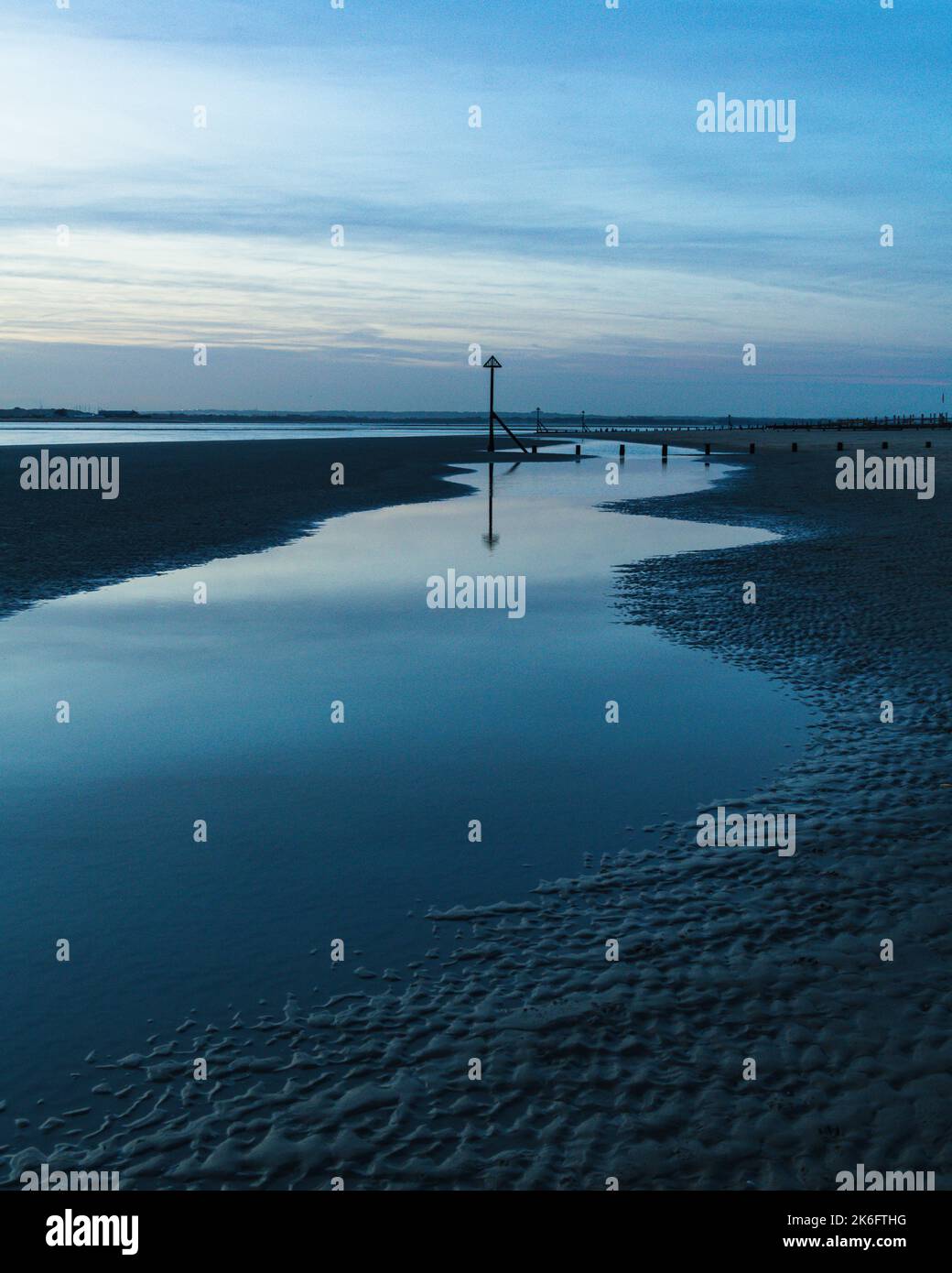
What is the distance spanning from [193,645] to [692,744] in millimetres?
7155

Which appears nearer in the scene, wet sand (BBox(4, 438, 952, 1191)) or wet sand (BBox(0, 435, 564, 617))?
wet sand (BBox(4, 438, 952, 1191))

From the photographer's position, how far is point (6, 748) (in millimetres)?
9664

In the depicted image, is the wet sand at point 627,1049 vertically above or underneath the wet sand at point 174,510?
underneath

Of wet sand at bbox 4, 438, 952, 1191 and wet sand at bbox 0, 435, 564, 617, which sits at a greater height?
wet sand at bbox 0, 435, 564, 617

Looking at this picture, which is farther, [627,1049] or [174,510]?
[174,510]

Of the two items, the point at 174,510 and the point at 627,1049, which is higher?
the point at 174,510

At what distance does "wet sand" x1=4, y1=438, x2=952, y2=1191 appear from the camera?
4.29 metres

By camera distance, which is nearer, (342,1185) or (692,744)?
(342,1185)

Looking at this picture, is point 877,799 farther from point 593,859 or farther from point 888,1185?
point 888,1185

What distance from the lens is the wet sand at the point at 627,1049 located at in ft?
14.1

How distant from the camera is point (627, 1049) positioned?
502cm

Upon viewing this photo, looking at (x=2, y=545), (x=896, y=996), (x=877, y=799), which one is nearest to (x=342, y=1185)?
(x=896, y=996)

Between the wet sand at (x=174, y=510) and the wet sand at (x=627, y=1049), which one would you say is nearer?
the wet sand at (x=627, y=1049)
